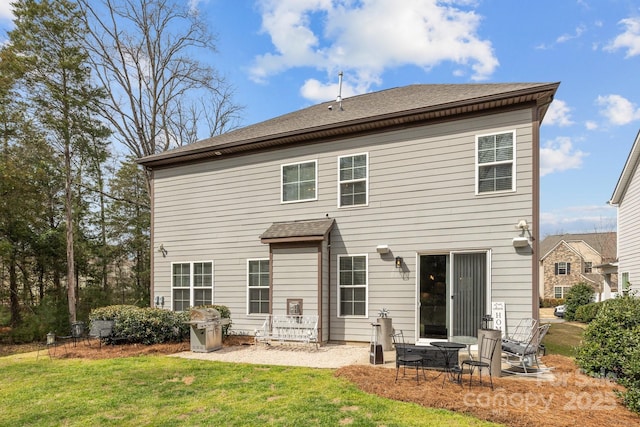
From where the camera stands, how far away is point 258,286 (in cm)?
1023

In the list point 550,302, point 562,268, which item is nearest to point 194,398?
point 550,302

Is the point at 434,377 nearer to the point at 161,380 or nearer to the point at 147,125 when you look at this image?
the point at 161,380

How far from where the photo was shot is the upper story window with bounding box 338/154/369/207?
30.3 feet

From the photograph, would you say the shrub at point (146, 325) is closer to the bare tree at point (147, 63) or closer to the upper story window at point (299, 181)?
the upper story window at point (299, 181)

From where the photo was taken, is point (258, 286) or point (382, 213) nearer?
point (382, 213)

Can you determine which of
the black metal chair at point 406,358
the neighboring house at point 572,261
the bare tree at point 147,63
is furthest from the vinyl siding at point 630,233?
the neighboring house at point 572,261

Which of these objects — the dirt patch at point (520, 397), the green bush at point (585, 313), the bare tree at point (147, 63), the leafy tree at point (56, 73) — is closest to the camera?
the dirt patch at point (520, 397)

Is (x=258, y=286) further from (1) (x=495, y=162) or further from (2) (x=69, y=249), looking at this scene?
(2) (x=69, y=249)

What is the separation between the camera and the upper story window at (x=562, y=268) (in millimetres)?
32372

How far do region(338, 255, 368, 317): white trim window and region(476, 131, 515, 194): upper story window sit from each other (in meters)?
3.16

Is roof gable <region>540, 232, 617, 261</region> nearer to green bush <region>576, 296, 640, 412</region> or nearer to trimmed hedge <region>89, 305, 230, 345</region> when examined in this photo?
green bush <region>576, 296, 640, 412</region>

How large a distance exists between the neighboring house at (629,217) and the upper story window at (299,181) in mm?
10511

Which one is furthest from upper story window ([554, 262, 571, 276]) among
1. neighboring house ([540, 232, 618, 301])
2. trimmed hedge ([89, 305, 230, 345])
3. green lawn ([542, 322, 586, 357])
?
trimmed hedge ([89, 305, 230, 345])

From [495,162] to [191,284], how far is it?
29.1 ft
